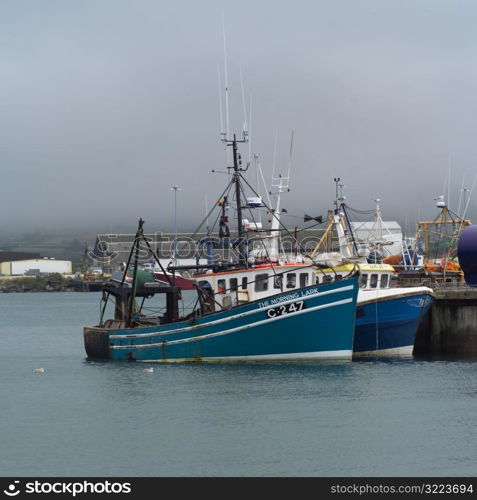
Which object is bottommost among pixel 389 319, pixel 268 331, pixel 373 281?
pixel 389 319

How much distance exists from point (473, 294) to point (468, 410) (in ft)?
45.6

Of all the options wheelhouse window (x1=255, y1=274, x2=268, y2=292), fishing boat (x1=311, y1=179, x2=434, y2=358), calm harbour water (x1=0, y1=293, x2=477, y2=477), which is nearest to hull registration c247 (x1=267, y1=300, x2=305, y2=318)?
calm harbour water (x1=0, y1=293, x2=477, y2=477)

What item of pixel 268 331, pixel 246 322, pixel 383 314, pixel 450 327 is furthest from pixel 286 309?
pixel 450 327

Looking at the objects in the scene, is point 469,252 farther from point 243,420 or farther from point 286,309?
point 286,309

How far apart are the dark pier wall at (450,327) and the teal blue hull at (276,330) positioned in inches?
280

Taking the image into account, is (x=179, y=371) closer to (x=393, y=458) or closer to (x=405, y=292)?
(x=405, y=292)

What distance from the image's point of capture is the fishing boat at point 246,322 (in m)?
39.4

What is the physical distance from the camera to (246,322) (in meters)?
40.0

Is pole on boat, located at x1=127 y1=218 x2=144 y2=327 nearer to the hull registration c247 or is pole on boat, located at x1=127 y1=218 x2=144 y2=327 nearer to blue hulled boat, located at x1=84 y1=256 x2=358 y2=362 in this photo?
blue hulled boat, located at x1=84 y1=256 x2=358 y2=362

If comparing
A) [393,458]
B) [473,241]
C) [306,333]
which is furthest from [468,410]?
[473,241]
